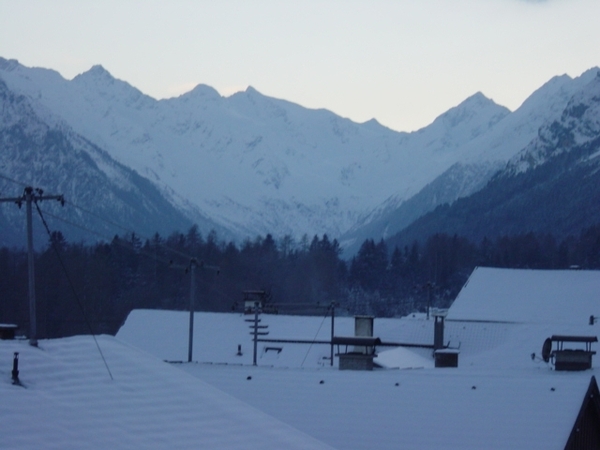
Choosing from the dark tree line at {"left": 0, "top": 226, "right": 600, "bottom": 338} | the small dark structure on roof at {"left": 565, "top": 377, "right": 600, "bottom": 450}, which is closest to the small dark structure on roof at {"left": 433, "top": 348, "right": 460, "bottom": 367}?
the small dark structure on roof at {"left": 565, "top": 377, "right": 600, "bottom": 450}

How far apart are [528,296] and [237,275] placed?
6751cm

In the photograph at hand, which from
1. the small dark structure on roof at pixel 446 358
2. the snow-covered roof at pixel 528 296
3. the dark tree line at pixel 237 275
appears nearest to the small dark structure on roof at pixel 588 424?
the small dark structure on roof at pixel 446 358

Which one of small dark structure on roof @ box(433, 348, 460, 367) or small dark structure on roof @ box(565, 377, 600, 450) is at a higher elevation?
small dark structure on roof @ box(433, 348, 460, 367)

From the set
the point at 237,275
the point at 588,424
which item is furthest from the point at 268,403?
the point at 237,275

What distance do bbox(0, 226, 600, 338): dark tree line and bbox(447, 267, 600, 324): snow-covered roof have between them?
22469 mm

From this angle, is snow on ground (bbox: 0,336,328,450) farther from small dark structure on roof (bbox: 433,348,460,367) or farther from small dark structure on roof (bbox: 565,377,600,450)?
small dark structure on roof (bbox: 433,348,460,367)

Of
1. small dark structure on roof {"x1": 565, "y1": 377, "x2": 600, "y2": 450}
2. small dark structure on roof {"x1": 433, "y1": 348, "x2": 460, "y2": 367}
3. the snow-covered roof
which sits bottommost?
small dark structure on roof {"x1": 565, "y1": 377, "x2": 600, "y2": 450}

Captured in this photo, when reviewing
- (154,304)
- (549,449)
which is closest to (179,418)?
(549,449)

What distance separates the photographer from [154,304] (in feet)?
361

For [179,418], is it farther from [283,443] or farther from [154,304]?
[154,304]

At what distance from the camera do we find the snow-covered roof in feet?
187

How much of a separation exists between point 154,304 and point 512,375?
8787 centimetres

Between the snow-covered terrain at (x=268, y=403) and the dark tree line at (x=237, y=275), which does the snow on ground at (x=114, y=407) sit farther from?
the dark tree line at (x=237, y=275)

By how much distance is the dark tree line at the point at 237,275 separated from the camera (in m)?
95.9
